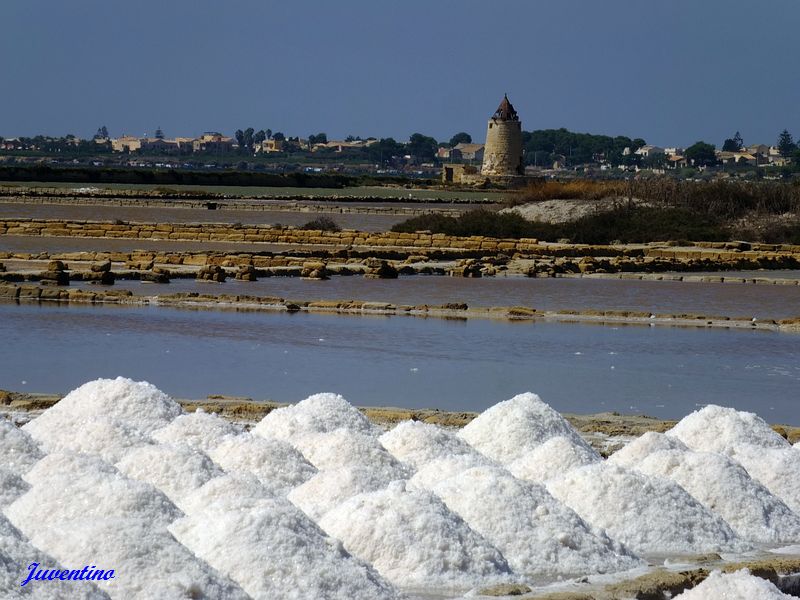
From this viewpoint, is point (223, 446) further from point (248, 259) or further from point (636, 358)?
point (248, 259)

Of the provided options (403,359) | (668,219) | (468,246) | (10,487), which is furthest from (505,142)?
(10,487)

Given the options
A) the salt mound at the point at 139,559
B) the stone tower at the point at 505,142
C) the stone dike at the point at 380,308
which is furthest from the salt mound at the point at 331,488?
the stone tower at the point at 505,142

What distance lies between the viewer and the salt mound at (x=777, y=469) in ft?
29.7

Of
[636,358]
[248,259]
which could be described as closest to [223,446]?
[636,358]

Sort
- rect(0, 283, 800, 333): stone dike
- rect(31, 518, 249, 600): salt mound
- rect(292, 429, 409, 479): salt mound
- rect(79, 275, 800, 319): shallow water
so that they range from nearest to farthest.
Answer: rect(31, 518, 249, 600): salt mound
rect(292, 429, 409, 479): salt mound
rect(0, 283, 800, 333): stone dike
rect(79, 275, 800, 319): shallow water

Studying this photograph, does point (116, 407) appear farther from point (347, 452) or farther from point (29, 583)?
point (29, 583)

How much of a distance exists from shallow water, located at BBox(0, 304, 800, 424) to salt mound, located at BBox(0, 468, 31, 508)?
17.2ft

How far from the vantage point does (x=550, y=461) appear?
29.3 feet

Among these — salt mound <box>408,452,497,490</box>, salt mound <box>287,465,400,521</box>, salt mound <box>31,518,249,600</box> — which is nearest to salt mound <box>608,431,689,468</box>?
salt mound <box>408,452,497,490</box>

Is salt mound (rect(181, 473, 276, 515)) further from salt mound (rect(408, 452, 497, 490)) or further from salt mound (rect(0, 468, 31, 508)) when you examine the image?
salt mound (rect(408, 452, 497, 490))

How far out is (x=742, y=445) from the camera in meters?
9.66

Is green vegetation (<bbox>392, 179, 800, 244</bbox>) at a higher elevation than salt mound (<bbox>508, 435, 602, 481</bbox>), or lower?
lower

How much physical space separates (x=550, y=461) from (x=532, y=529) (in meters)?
1.45

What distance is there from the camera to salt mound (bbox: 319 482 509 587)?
275 inches
